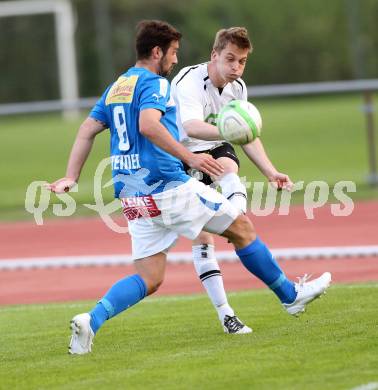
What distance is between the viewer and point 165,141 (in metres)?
6.84

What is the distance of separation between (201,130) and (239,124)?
20.6 inches

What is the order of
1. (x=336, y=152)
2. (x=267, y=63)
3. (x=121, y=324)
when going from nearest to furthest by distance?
(x=121, y=324), (x=336, y=152), (x=267, y=63)

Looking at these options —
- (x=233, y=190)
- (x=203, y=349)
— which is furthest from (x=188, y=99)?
(x=203, y=349)

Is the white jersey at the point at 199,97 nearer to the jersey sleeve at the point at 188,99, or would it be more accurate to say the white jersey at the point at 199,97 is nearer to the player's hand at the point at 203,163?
the jersey sleeve at the point at 188,99

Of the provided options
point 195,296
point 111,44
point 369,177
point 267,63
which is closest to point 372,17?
point 267,63

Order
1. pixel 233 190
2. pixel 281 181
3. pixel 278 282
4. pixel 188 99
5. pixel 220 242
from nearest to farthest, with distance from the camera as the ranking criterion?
1. pixel 278 282
2. pixel 281 181
3. pixel 188 99
4. pixel 233 190
5. pixel 220 242

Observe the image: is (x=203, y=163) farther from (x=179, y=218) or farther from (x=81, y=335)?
(x=81, y=335)

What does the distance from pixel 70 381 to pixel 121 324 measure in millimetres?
2314

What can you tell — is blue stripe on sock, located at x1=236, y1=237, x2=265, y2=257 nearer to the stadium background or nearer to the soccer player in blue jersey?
the soccer player in blue jersey

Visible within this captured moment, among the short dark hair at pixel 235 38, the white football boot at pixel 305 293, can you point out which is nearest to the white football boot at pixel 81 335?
the white football boot at pixel 305 293

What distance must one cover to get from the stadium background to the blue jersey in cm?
109

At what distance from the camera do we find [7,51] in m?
45.0

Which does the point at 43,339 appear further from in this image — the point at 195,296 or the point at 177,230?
the point at 195,296

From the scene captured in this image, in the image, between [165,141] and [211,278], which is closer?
[165,141]
